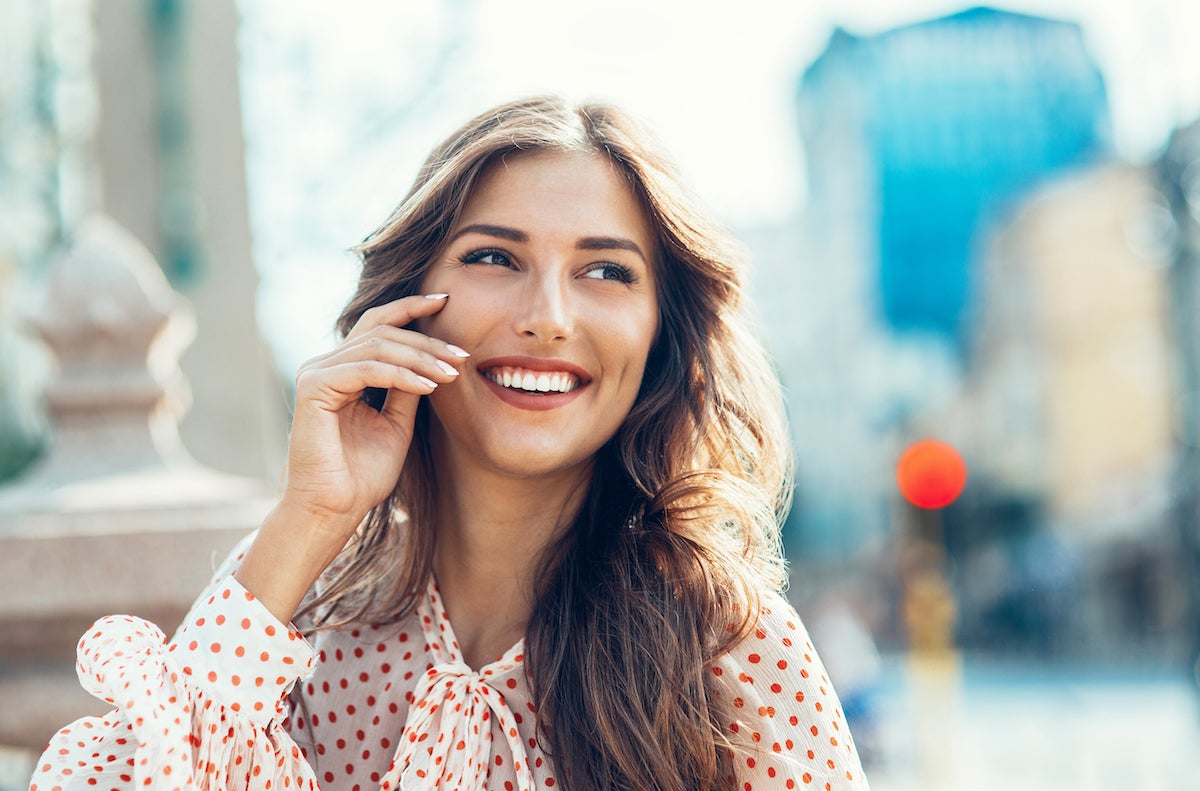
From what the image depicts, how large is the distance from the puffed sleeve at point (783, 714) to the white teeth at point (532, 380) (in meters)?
0.52

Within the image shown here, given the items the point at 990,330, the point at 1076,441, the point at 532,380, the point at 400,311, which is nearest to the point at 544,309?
the point at 532,380

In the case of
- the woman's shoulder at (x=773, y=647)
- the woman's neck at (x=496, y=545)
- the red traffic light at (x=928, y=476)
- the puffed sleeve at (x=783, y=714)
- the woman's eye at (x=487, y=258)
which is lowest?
the red traffic light at (x=928, y=476)

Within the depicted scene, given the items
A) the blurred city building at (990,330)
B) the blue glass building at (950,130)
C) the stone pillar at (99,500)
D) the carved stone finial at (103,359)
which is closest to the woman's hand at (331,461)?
the stone pillar at (99,500)

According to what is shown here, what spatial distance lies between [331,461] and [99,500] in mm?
1288

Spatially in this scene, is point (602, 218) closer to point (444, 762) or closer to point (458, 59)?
point (444, 762)

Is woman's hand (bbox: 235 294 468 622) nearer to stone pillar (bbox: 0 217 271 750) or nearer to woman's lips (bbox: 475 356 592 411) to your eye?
woman's lips (bbox: 475 356 592 411)

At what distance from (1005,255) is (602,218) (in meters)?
33.6

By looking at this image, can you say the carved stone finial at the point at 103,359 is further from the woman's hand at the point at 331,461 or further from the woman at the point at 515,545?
the woman's hand at the point at 331,461

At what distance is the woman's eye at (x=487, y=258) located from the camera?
2.32 m

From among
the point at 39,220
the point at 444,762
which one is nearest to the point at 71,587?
the point at 444,762

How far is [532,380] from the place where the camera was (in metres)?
2.24

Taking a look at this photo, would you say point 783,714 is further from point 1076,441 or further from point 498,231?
point 1076,441

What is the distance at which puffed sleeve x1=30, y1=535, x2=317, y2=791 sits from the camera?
6.33 feet

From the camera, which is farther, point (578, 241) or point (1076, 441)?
point (1076, 441)
